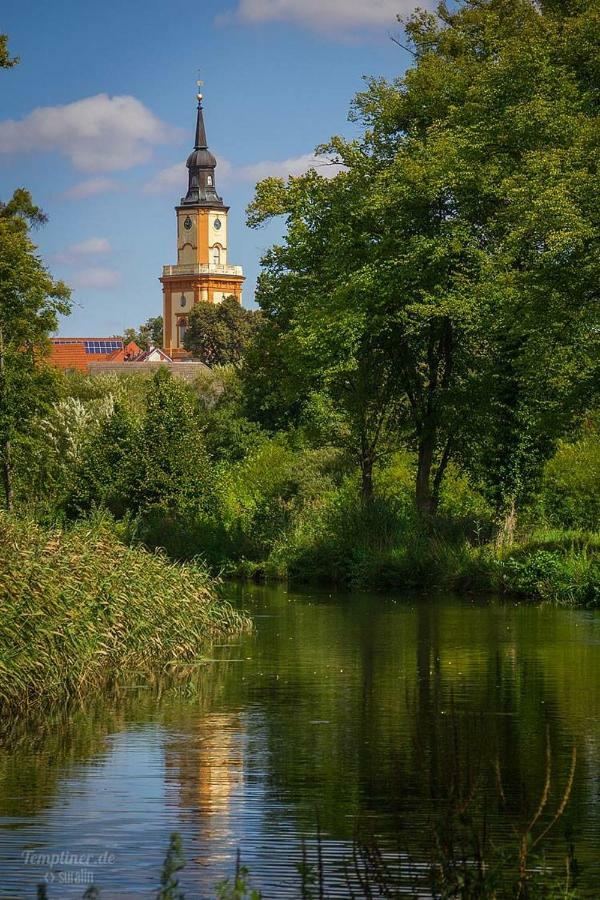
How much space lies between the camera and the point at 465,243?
37156 millimetres

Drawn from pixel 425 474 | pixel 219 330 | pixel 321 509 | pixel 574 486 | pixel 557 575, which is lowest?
pixel 557 575

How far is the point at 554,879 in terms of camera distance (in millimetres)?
8938

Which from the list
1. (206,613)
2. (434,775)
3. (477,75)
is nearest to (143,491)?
(477,75)

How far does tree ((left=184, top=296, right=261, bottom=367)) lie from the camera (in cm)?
13238

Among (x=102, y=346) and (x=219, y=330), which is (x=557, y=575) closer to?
(x=219, y=330)

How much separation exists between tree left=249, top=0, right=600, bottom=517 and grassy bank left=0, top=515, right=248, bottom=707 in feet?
37.3

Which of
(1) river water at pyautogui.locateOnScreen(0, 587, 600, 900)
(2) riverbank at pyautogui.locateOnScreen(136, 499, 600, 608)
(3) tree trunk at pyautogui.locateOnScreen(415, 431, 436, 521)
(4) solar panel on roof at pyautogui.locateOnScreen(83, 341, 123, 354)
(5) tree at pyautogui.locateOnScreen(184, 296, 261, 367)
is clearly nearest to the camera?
(1) river water at pyautogui.locateOnScreen(0, 587, 600, 900)

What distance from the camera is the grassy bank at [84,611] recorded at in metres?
16.7

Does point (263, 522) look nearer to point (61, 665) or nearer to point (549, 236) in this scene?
point (549, 236)

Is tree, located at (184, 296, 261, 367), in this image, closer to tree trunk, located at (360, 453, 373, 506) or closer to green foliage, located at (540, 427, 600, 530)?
tree trunk, located at (360, 453, 373, 506)

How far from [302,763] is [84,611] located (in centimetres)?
518

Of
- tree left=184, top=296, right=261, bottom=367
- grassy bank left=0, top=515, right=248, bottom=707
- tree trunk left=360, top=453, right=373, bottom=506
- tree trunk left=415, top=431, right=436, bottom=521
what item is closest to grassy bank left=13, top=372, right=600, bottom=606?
tree trunk left=360, top=453, right=373, bottom=506

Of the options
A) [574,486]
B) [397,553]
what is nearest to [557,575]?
[397,553]

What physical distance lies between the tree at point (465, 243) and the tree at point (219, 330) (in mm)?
89209
